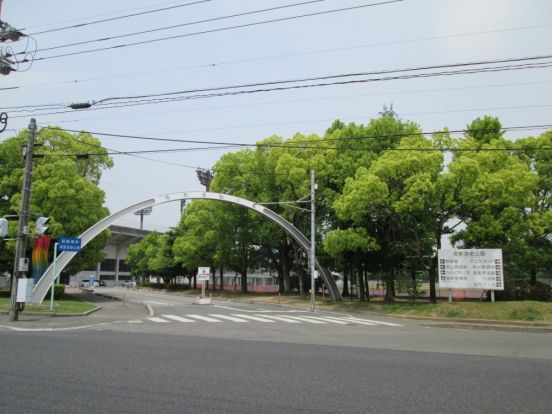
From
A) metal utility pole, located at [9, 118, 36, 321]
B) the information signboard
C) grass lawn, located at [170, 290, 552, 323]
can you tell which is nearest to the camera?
metal utility pole, located at [9, 118, 36, 321]

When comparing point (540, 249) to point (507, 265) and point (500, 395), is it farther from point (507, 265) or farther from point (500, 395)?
point (500, 395)

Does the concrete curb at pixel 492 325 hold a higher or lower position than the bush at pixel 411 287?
lower

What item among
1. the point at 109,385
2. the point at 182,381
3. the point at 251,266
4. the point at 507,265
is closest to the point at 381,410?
the point at 182,381

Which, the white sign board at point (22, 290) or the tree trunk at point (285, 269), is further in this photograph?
the tree trunk at point (285, 269)

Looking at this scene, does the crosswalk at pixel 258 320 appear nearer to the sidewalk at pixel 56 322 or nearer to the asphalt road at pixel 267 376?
the sidewalk at pixel 56 322

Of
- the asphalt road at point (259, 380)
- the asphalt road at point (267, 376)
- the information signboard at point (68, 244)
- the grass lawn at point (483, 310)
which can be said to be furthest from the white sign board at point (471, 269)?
the information signboard at point (68, 244)

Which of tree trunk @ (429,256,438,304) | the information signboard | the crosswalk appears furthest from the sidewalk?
tree trunk @ (429,256,438,304)

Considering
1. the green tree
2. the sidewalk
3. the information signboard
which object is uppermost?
the green tree

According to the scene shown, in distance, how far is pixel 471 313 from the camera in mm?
23297

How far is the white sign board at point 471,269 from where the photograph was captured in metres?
25.3

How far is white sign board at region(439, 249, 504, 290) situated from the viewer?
2528 centimetres

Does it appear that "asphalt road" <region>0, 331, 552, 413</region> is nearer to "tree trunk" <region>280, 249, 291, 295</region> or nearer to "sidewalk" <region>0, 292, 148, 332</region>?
"sidewalk" <region>0, 292, 148, 332</region>

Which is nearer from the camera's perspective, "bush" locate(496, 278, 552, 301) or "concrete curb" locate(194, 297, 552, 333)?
"concrete curb" locate(194, 297, 552, 333)

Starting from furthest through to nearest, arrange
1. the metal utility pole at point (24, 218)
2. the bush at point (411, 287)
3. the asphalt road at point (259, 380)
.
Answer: the bush at point (411, 287) → the metal utility pole at point (24, 218) → the asphalt road at point (259, 380)
